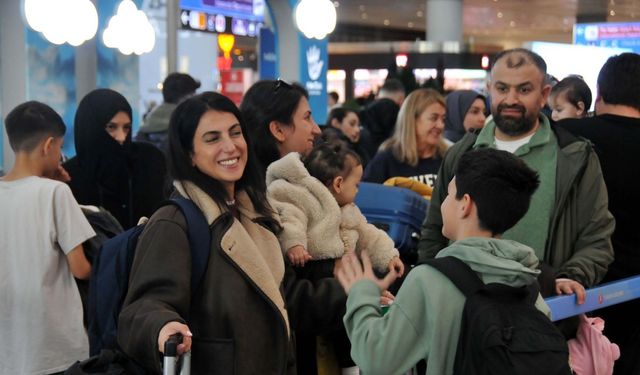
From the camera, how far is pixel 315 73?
587 inches

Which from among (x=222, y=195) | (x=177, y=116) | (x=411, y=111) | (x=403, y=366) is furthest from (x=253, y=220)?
(x=411, y=111)

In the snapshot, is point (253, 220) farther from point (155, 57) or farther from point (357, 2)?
point (357, 2)

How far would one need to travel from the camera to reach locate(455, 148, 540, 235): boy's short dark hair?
96.0 inches

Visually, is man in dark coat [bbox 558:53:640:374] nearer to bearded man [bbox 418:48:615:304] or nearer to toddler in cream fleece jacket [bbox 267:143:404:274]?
bearded man [bbox 418:48:615:304]

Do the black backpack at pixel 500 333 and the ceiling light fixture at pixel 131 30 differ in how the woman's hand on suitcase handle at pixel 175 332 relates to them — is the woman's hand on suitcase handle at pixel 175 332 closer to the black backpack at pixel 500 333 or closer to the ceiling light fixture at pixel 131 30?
the black backpack at pixel 500 333

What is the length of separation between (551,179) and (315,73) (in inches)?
461

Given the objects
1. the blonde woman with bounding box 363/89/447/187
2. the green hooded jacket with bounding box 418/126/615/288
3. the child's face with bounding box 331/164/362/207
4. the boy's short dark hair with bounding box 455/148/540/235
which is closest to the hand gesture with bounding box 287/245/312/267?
the child's face with bounding box 331/164/362/207

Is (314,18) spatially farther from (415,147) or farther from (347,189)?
(347,189)

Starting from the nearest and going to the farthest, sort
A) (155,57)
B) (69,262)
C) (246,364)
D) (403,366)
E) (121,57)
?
1. (403,366)
2. (246,364)
3. (69,262)
4. (121,57)
5. (155,57)

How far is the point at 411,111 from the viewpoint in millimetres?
5703

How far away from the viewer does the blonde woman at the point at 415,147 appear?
5562mm

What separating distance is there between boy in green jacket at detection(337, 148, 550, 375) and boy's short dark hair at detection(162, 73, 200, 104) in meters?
5.33

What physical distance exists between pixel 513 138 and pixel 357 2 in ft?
88.7

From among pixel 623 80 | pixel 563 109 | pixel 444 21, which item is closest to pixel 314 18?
pixel 563 109
